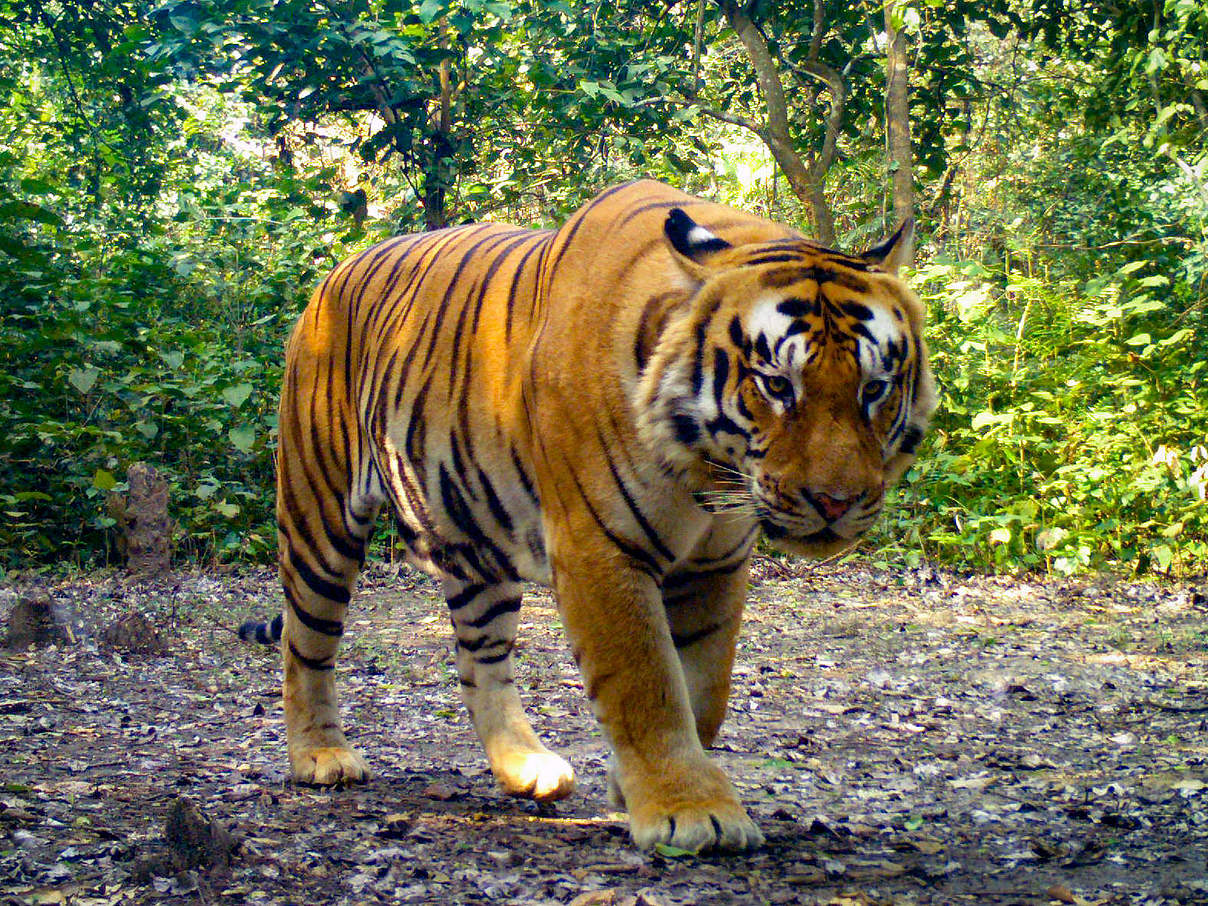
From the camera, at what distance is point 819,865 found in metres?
2.51

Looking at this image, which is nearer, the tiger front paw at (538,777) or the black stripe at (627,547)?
the black stripe at (627,547)

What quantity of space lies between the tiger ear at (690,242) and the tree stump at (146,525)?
187 inches

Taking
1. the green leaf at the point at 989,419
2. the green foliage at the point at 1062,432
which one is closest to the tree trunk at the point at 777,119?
the green foliage at the point at 1062,432

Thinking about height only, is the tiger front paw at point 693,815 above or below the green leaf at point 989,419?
above

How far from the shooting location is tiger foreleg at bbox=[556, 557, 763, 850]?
2.55m

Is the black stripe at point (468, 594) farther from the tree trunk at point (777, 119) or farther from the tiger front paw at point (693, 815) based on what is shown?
the tree trunk at point (777, 119)

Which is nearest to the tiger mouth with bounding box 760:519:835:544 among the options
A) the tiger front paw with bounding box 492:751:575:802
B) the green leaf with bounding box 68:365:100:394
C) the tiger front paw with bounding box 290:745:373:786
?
the tiger front paw with bounding box 492:751:575:802

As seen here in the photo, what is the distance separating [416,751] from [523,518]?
1.42 meters

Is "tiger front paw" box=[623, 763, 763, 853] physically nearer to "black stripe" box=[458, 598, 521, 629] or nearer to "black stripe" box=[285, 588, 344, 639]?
"black stripe" box=[458, 598, 521, 629]

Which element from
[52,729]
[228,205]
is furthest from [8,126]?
[52,729]

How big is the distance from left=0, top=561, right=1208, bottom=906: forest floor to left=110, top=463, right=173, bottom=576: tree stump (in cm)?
17

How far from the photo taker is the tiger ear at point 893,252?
2725 millimetres

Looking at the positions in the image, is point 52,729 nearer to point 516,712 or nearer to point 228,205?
point 516,712

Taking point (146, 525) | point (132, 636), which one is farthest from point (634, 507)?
point (146, 525)
